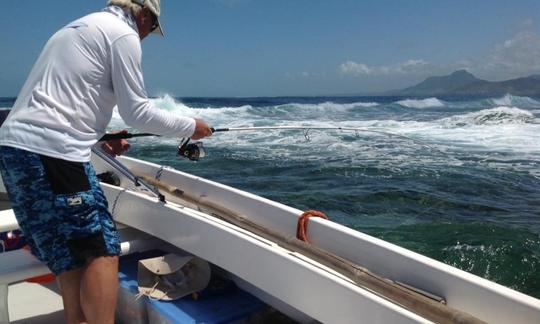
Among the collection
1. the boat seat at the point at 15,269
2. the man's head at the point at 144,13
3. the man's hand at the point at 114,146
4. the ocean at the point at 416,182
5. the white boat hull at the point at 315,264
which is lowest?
the ocean at the point at 416,182

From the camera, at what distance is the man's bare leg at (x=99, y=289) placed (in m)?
1.64

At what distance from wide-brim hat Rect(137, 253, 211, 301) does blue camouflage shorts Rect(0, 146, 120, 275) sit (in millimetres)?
885

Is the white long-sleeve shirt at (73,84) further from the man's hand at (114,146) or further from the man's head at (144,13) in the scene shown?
the man's hand at (114,146)

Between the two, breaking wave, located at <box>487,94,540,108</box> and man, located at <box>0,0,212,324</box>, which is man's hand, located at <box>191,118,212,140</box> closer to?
man, located at <box>0,0,212,324</box>

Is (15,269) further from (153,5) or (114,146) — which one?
(153,5)

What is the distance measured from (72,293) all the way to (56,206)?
379 millimetres

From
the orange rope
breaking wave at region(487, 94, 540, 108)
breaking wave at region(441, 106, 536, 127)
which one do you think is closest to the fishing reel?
the orange rope

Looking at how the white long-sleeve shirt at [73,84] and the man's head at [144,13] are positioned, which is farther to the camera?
the man's head at [144,13]

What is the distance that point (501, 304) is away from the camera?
5.15 feet

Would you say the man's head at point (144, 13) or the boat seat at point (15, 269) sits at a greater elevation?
the man's head at point (144, 13)

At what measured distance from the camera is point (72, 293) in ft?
5.70

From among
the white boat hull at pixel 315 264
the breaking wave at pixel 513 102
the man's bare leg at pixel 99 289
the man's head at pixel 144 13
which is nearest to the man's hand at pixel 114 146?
the white boat hull at pixel 315 264

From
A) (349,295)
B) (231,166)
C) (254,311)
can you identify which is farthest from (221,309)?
(231,166)

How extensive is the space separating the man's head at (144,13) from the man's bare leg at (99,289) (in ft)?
2.71
